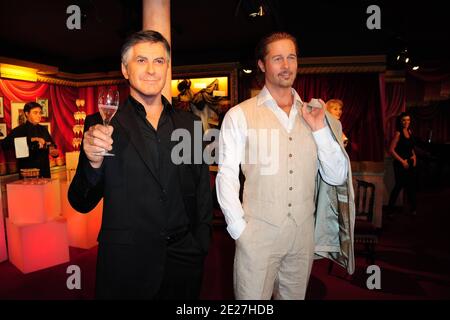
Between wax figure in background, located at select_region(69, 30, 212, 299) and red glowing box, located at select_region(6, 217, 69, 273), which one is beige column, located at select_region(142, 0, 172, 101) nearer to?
wax figure in background, located at select_region(69, 30, 212, 299)

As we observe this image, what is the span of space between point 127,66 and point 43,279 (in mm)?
3263

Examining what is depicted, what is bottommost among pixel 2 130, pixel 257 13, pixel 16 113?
pixel 2 130

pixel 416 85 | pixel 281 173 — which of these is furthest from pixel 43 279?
pixel 416 85

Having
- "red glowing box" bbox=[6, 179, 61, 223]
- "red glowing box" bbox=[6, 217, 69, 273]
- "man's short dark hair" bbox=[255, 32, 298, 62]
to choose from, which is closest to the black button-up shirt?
"man's short dark hair" bbox=[255, 32, 298, 62]

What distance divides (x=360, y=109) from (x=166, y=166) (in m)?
5.06

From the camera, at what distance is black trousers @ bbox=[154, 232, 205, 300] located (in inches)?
65.5

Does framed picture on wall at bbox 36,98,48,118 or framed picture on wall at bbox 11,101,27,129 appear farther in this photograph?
framed picture on wall at bbox 36,98,48,118

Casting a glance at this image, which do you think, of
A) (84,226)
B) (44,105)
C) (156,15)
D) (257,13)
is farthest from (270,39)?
(44,105)

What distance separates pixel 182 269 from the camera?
1.70m

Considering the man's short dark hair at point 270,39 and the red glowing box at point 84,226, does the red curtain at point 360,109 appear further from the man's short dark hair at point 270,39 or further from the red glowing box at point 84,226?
the man's short dark hair at point 270,39

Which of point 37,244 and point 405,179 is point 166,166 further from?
point 405,179

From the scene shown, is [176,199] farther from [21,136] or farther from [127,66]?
[21,136]

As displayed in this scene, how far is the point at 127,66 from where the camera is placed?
165cm

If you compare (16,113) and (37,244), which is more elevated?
(16,113)
